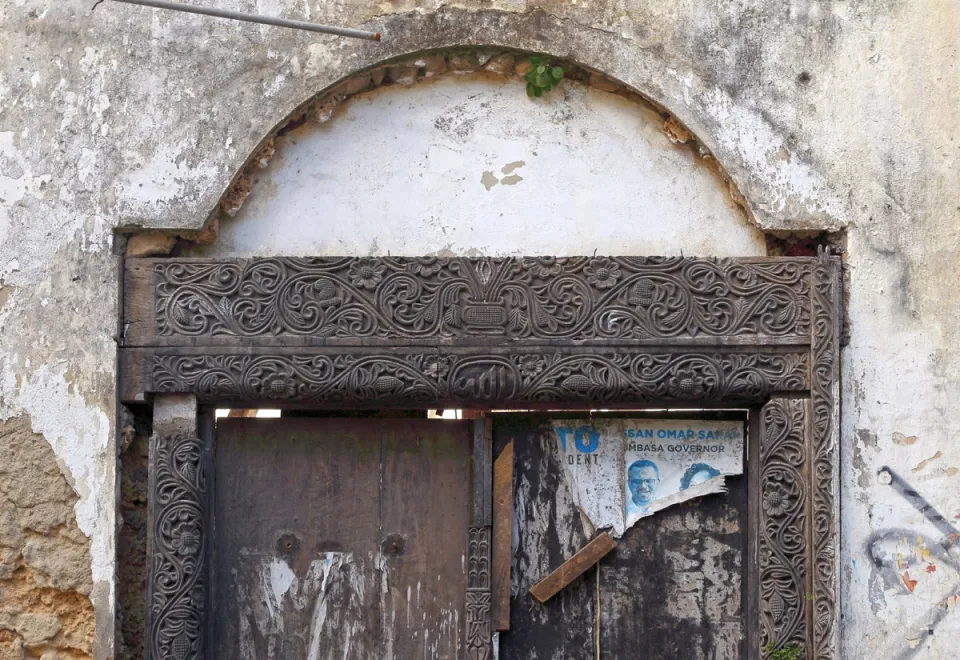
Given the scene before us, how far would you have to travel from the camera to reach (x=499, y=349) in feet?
15.5

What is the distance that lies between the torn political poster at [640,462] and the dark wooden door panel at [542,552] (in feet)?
0.25

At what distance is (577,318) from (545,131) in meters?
0.84

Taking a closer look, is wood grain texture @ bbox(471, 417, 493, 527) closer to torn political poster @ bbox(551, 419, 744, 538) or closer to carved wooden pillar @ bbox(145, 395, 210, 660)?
torn political poster @ bbox(551, 419, 744, 538)

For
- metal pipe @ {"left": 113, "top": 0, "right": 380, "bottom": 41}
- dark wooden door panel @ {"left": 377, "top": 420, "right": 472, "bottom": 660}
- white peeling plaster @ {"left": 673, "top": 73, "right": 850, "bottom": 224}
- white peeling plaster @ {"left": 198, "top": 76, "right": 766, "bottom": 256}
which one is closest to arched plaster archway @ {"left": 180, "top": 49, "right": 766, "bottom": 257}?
white peeling plaster @ {"left": 198, "top": 76, "right": 766, "bottom": 256}

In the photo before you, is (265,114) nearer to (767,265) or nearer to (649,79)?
(649,79)

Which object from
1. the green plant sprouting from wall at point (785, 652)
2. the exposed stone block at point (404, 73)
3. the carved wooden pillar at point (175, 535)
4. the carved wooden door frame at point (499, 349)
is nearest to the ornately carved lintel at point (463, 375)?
the carved wooden door frame at point (499, 349)

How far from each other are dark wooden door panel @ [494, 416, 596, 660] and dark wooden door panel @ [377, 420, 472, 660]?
21 centimetres

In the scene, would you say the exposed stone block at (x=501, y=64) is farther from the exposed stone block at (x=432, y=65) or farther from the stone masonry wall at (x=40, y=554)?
the stone masonry wall at (x=40, y=554)

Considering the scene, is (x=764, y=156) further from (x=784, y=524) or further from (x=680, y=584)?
(x=680, y=584)

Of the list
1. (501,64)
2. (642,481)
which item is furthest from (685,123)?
(642,481)

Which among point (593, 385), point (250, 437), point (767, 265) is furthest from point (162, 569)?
point (767, 265)

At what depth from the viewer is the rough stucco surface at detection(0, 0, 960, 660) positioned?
4723mm

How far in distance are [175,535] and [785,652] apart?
245 cm

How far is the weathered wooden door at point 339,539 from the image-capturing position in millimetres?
4898
